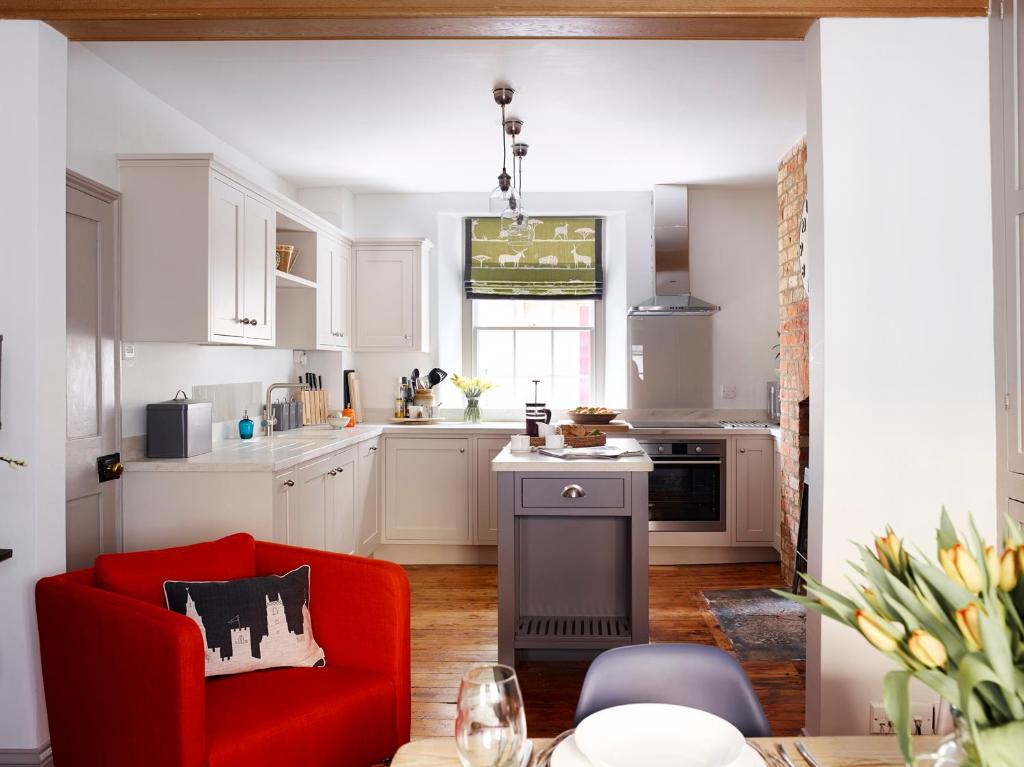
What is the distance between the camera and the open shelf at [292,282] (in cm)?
424

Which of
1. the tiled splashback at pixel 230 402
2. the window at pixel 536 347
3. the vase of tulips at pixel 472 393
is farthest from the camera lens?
the window at pixel 536 347

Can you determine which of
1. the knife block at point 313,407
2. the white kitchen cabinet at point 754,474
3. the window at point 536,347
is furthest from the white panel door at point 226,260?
the white kitchen cabinet at point 754,474

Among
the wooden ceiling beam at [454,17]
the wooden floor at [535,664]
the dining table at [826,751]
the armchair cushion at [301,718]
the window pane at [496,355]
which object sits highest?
the wooden ceiling beam at [454,17]

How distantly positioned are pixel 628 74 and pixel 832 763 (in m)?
2.99

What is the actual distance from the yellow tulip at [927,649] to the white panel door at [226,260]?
3142 millimetres

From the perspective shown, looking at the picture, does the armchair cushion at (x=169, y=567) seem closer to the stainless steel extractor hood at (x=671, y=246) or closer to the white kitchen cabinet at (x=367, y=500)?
the white kitchen cabinet at (x=367, y=500)

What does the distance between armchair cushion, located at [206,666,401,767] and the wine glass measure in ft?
3.68

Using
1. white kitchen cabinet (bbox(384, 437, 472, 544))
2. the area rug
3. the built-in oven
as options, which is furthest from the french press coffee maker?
the area rug

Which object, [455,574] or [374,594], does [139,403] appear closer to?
[374,594]

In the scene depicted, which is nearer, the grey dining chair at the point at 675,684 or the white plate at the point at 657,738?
the white plate at the point at 657,738

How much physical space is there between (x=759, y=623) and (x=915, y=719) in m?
1.73

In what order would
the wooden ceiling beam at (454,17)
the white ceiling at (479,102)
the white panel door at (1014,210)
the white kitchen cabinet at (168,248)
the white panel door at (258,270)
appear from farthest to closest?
the white panel door at (258,270) → the white kitchen cabinet at (168,248) → the white ceiling at (479,102) → the wooden ceiling beam at (454,17) → the white panel door at (1014,210)

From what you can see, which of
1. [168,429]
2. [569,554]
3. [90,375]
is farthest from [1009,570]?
[168,429]

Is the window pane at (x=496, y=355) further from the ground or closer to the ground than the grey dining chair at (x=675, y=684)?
further from the ground
